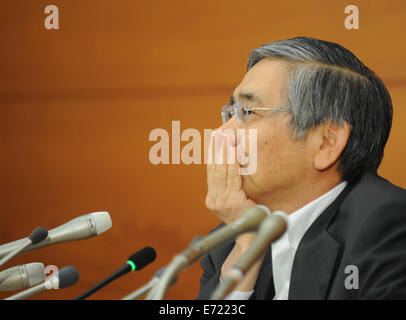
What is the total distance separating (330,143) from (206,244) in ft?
2.47

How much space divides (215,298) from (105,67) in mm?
1998

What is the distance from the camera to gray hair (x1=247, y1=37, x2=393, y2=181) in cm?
131

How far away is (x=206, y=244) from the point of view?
679 mm

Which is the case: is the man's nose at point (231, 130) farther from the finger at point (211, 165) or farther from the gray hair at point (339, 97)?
the gray hair at point (339, 97)

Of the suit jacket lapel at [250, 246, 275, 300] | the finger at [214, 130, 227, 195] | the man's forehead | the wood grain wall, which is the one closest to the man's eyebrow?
the man's forehead

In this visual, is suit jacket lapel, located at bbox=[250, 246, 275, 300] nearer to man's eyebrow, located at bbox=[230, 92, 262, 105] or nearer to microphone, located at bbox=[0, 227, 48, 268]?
man's eyebrow, located at bbox=[230, 92, 262, 105]

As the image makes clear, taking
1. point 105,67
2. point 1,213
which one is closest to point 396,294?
point 105,67

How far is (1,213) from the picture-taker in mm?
2645

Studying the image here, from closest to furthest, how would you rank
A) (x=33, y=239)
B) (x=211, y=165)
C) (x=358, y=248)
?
1. (x=33, y=239)
2. (x=358, y=248)
3. (x=211, y=165)

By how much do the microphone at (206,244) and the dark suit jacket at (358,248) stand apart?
42cm

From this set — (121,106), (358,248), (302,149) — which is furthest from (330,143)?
(121,106)

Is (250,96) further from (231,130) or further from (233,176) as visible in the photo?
(233,176)

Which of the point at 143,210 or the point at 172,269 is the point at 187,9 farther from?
the point at 172,269

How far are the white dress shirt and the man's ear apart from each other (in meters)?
0.09
